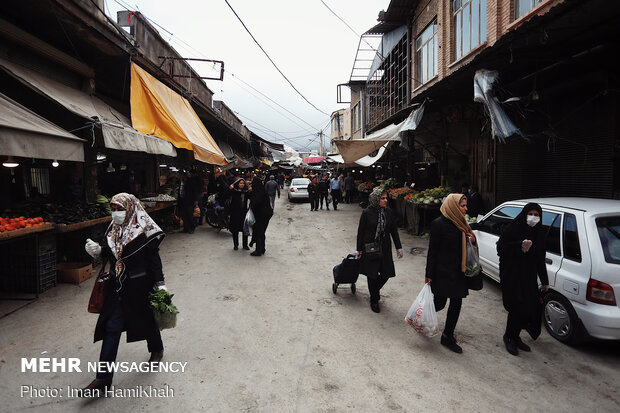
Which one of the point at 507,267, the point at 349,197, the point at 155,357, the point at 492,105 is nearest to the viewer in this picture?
the point at 155,357

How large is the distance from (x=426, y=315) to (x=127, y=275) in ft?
10.2

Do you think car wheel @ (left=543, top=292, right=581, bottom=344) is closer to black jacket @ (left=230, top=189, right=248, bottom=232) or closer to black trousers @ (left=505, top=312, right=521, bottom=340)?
black trousers @ (left=505, top=312, right=521, bottom=340)

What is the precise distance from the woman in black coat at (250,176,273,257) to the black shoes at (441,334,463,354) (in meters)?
4.94

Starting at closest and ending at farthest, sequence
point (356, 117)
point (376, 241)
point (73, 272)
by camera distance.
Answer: point (376, 241)
point (73, 272)
point (356, 117)

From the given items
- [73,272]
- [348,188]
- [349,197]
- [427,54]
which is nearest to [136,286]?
[73,272]

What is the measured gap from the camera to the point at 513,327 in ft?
12.7

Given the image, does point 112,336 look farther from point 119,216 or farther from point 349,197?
point 349,197

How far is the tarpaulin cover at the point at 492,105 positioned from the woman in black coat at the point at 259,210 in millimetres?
4805

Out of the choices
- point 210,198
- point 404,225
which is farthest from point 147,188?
point 404,225

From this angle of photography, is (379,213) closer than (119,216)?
No

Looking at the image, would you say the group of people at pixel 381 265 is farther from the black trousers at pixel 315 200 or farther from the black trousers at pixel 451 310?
the black trousers at pixel 315 200

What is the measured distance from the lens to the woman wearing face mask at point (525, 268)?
3.72 m

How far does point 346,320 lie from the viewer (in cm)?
466

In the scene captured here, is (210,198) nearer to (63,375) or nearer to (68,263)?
(68,263)
